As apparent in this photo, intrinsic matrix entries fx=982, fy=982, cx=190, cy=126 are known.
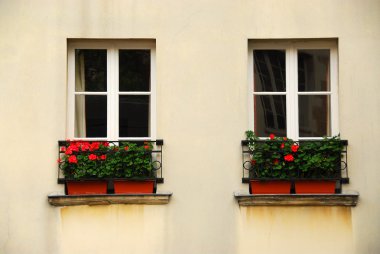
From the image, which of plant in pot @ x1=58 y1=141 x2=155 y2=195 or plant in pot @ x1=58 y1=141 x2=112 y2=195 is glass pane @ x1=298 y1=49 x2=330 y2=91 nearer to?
plant in pot @ x1=58 y1=141 x2=155 y2=195

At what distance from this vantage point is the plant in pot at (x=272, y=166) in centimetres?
1220

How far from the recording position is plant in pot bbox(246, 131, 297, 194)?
12195 mm

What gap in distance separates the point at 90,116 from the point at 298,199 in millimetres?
2865

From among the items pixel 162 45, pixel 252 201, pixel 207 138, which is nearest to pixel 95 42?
pixel 162 45

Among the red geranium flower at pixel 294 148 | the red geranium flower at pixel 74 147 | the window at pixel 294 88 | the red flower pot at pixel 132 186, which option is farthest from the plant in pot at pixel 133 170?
the red geranium flower at pixel 294 148

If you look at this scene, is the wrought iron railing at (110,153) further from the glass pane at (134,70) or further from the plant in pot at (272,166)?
the plant in pot at (272,166)

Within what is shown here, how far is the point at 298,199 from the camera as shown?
12.1 m

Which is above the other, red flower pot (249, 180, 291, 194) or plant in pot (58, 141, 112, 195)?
plant in pot (58, 141, 112, 195)

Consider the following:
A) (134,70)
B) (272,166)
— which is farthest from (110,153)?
(272,166)

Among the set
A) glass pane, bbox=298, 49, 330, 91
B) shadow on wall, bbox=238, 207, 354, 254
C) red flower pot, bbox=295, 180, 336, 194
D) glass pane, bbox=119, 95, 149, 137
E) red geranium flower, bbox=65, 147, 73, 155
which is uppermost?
glass pane, bbox=298, 49, 330, 91

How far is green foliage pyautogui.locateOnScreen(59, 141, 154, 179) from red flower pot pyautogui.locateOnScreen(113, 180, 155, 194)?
0.26 feet

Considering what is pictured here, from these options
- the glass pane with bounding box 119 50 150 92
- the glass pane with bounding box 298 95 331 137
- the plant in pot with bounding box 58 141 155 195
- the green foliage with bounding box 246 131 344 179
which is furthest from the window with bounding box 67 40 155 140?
the glass pane with bounding box 298 95 331 137

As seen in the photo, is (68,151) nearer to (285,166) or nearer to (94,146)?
(94,146)

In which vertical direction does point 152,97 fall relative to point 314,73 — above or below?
below
